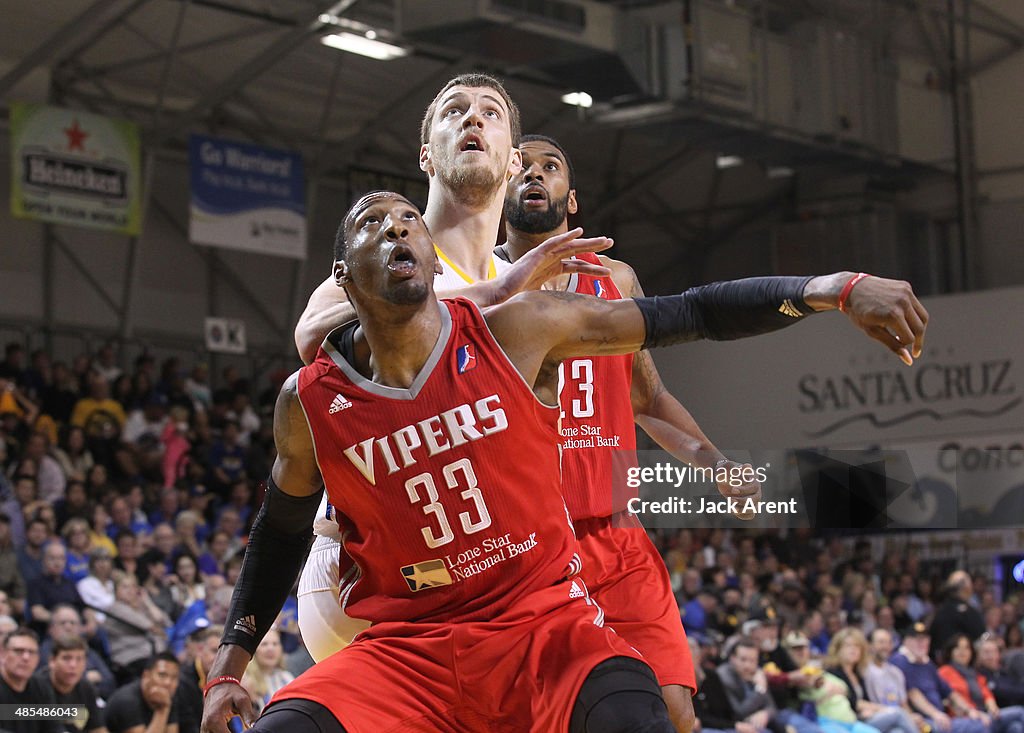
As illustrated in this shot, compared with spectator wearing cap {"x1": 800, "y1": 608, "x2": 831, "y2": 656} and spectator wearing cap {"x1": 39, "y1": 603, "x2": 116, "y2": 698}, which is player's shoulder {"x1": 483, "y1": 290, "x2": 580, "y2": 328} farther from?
spectator wearing cap {"x1": 800, "y1": 608, "x2": 831, "y2": 656}

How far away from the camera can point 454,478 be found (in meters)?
3.84

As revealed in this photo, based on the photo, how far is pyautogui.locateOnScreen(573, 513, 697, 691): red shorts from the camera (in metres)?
4.75

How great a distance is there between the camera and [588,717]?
3.56 metres

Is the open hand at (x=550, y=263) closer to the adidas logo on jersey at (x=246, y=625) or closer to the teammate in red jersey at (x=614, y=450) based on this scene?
the teammate in red jersey at (x=614, y=450)

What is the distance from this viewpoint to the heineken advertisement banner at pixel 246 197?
17.9 meters

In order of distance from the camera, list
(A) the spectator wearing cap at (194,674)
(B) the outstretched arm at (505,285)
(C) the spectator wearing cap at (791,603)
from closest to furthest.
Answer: (B) the outstretched arm at (505,285) < (A) the spectator wearing cap at (194,674) < (C) the spectator wearing cap at (791,603)

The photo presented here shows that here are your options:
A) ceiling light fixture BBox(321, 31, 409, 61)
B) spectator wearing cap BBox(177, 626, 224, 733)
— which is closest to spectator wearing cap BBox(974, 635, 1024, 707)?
spectator wearing cap BBox(177, 626, 224, 733)

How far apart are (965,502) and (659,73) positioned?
1140 centimetres

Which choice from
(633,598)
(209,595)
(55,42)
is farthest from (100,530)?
(633,598)

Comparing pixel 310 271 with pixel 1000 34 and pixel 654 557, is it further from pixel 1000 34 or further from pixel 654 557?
pixel 654 557

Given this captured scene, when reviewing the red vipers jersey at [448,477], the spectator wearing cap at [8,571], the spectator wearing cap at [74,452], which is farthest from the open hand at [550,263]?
the spectator wearing cap at [74,452]

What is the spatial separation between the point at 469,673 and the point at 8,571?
8.76 m

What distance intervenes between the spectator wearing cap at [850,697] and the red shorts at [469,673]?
9696 mm

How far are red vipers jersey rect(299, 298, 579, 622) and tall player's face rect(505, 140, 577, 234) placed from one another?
141 cm
